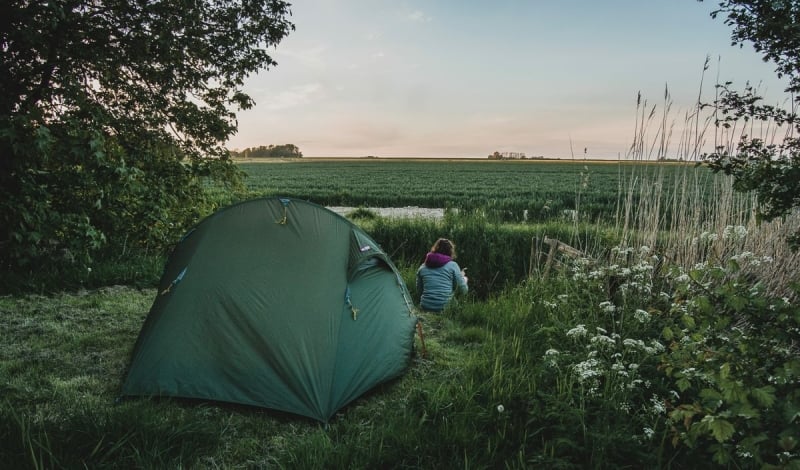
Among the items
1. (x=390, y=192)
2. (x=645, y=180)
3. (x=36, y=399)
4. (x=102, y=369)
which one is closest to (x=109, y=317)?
(x=102, y=369)

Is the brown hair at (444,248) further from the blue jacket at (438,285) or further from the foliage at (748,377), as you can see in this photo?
the foliage at (748,377)

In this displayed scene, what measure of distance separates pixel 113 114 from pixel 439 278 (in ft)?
17.1

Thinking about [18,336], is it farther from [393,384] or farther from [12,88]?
[393,384]

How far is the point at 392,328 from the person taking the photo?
447 cm

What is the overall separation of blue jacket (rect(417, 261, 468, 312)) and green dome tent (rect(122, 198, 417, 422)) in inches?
61.1

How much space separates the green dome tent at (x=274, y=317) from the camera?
145 inches

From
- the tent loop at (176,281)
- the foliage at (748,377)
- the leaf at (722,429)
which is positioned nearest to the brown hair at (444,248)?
the tent loop at (176,281)

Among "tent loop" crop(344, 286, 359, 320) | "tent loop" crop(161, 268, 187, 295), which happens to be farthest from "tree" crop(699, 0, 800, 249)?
"tent loop" crop(161, 268, 187, 295)

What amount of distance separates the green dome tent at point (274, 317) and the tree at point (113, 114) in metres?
2.05

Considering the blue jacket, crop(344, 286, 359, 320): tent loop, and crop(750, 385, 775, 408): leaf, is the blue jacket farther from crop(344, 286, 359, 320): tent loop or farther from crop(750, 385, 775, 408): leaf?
crop(750, 385, 775, 408): leaf

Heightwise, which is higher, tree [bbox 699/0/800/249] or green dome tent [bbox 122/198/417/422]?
tree [bbox 699/0/800/249]

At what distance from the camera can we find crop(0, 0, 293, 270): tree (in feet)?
17.0

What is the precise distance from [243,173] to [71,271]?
302 centimetres

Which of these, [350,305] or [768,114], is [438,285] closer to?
[350,305]
